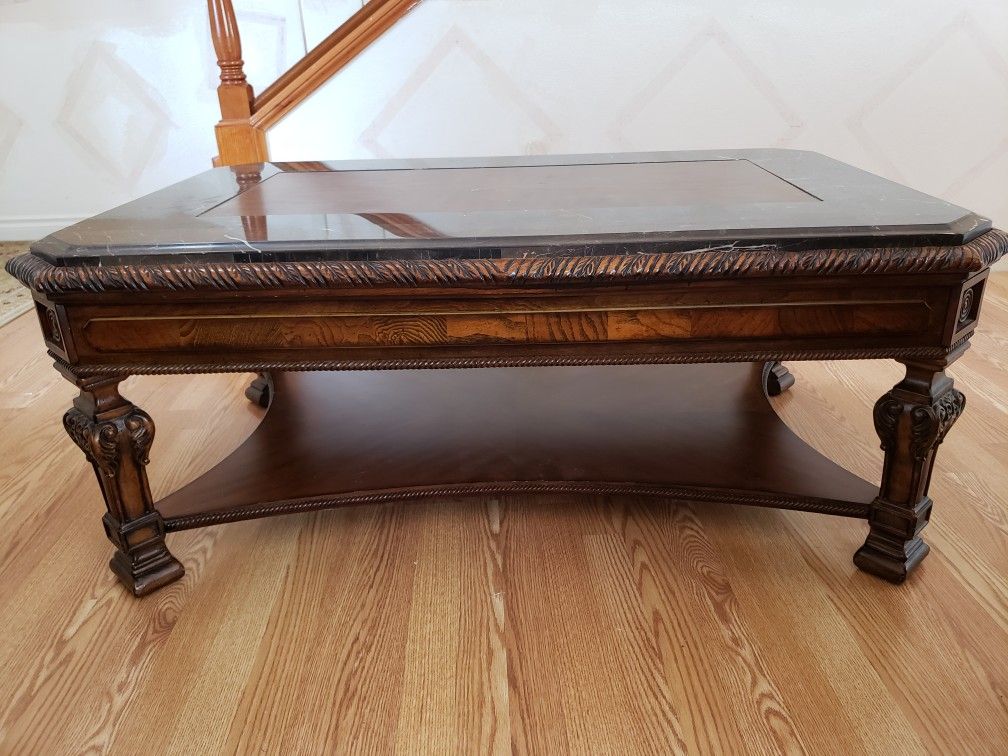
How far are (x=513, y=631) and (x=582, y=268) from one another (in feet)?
1.73

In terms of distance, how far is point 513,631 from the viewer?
1.13 m

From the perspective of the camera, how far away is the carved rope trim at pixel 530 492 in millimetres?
1246

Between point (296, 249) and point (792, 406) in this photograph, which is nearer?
point (296, 249)

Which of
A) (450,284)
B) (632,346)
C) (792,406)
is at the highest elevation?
(450,284)

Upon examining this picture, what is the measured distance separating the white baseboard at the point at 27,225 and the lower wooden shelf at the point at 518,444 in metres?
2.31

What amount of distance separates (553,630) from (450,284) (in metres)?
0.52

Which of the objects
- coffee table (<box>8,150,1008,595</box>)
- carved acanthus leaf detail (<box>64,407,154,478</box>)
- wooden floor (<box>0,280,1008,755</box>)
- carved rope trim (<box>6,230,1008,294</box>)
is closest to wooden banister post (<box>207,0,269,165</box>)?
coffee table (<box>8,150,1008,595</box>)

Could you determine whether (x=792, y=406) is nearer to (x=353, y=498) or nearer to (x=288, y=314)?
(x=353, y=498)

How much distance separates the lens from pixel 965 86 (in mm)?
2582

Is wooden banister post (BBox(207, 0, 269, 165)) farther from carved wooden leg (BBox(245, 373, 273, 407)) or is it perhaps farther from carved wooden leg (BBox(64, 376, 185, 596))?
carved wooden leg (BBox(64, 376, 185, 596))

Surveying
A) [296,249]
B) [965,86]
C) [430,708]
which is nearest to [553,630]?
[430,708]

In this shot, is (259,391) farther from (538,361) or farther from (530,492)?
(538,361)

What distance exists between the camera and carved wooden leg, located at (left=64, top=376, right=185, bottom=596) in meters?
1.12

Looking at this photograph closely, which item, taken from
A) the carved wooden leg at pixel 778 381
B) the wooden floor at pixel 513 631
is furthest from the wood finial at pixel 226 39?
the carved wooden leg at pixel 778 381
